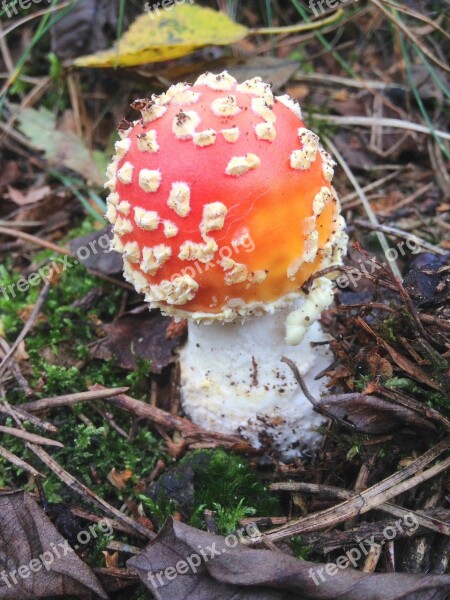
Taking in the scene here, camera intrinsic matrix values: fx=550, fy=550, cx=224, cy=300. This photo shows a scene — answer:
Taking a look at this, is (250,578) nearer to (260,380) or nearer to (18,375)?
(260,380)

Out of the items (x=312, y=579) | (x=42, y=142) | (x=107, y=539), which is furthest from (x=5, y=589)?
(x=42, y=142)

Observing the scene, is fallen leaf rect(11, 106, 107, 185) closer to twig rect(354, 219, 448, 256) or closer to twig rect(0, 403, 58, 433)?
twig rect(0, 403, 58, 433)

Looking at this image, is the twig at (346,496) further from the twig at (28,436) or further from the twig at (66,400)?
the twig at (28,436)

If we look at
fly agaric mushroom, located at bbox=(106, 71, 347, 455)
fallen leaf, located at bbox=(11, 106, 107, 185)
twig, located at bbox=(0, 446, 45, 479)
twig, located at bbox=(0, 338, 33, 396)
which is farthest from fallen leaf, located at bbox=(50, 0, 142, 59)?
twig, located at bbox=(0, 446, 45, 479)

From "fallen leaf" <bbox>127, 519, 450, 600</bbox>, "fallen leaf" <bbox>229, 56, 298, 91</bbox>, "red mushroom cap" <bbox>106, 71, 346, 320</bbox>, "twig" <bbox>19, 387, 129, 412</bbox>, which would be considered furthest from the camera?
"fallen leaf" <bbox>229, 56, 298, 91</bbox>

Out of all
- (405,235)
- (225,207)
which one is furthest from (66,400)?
(405,235)

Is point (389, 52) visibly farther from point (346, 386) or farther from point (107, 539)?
point (107, 539)

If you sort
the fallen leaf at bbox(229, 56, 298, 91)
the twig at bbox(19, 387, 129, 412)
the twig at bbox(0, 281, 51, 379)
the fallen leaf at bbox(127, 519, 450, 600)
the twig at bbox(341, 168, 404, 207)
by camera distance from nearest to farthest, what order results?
the fallen leaf at bbox(127, 519, 450, 600) → the twig at bbox(19, 387, 129, 412) → the twig at bbox(0, 281, 51, 379) → the twig at bbox(341, 168, 404, 207) → the fallen leaf at bbox(229, 56, 298, 91)
